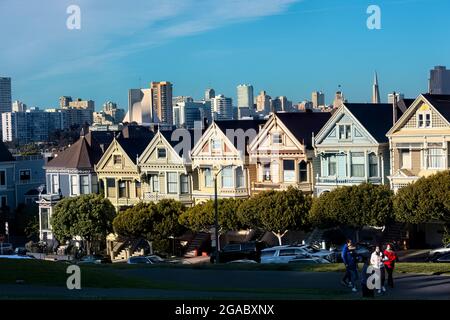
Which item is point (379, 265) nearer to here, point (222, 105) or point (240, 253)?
point (240, 253)

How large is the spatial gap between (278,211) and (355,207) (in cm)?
493

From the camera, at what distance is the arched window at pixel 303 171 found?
62.3 metres

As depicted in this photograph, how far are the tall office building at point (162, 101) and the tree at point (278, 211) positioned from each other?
42.2m

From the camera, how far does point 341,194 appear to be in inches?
2217

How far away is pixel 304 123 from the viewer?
6384 cm

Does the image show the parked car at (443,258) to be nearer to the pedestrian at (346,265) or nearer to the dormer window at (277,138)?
the pedestrian at (346,265)

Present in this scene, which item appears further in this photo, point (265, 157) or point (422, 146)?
point (265, 157)

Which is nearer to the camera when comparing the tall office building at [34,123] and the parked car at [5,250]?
the parked car at [5,250]

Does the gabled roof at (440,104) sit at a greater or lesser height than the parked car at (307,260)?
greater

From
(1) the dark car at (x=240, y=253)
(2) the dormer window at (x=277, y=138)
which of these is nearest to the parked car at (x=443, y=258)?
(1) the dark car at (x=240, y=253)

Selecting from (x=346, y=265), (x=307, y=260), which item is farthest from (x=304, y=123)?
(x=346, y=265)

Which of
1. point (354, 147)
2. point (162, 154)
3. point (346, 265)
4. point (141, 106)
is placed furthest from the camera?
point (141, 106)
